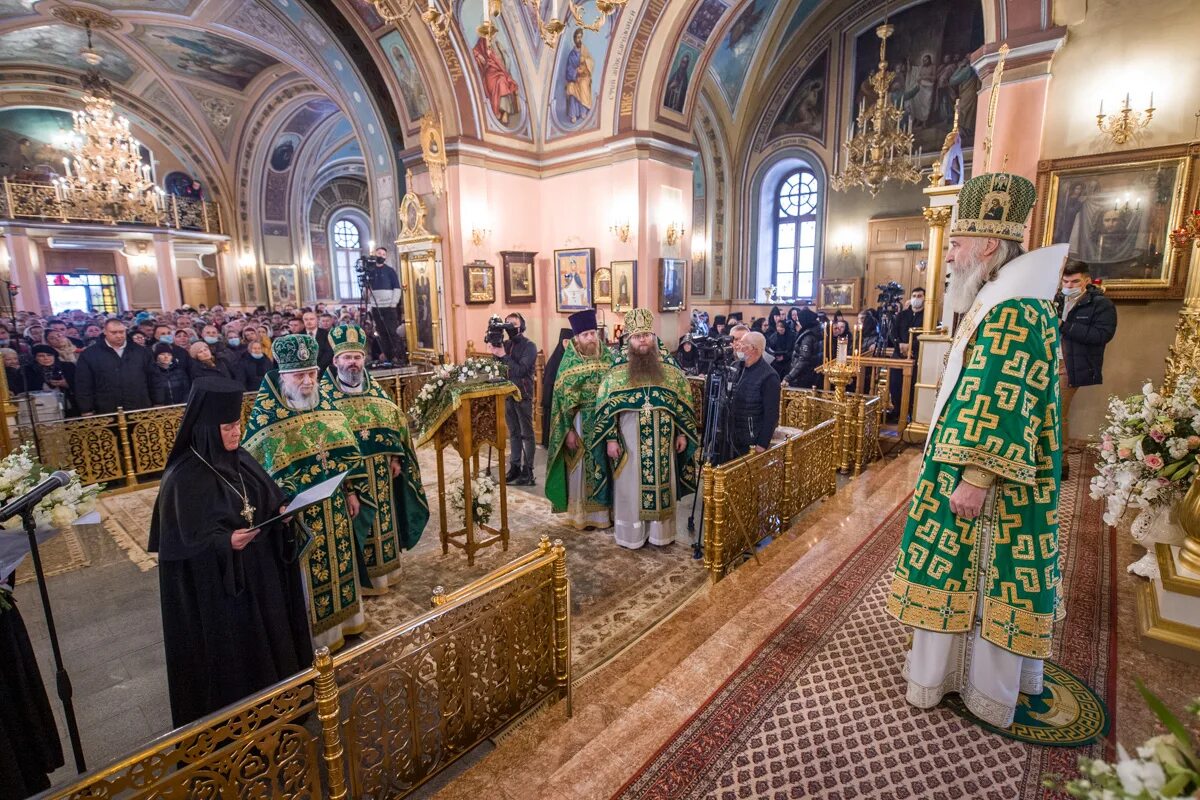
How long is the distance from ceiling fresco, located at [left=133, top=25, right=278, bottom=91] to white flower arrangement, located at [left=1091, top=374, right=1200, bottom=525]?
62.7 ft

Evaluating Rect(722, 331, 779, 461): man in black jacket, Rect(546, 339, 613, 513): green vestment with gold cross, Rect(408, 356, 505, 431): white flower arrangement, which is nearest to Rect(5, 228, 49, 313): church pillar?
Rect(408, 356, 505, 431): white flower arrangement

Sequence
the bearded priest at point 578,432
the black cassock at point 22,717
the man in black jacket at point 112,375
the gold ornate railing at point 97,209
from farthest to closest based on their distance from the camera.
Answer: the gold ornate railing at point 97,209 → the man in black jacket at point 112,375 → the bearded priest at point 578,432 → the black cassock at point 22,717

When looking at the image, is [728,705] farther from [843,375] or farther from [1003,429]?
[843,375]

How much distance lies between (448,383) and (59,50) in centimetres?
2043

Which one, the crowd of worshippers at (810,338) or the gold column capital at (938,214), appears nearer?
the gold column capital at (938,214)

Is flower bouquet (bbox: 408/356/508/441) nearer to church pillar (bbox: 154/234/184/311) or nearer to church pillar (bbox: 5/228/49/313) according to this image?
church pillar (bbox: 154/234/184/311)

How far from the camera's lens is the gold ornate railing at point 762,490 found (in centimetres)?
445

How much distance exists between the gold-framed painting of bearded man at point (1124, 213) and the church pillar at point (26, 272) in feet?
85.3

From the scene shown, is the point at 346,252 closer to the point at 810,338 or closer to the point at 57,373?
the point at 57,373

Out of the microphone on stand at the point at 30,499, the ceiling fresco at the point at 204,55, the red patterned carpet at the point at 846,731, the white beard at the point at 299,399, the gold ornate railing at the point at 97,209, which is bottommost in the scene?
the red patterned carpet at the point at 846,731

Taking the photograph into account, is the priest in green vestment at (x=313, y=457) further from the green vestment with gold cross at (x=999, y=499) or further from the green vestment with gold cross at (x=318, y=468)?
the green vestment with gold cross at (x=999, y=499)

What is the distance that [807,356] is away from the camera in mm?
9570

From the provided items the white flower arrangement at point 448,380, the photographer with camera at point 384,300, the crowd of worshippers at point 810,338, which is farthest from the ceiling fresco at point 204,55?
the white flower arrangement at point 448,380

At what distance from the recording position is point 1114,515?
380 centimetres
